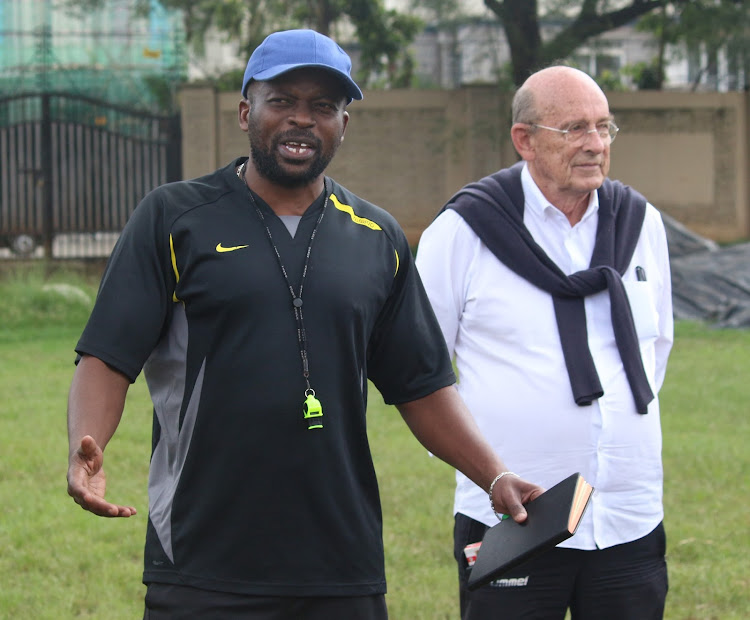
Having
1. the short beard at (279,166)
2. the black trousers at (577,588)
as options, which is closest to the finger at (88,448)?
the short beard at (279,166)

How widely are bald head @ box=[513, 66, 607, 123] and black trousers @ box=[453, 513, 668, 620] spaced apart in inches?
52.6

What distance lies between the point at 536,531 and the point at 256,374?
74 centimetres

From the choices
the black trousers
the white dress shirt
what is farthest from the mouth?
the black trousers

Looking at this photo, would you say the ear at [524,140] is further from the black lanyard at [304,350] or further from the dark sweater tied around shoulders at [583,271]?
the black lanyard at [304,350]

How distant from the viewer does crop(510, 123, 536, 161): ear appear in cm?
381

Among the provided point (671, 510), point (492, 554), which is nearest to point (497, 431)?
point (492, 554)

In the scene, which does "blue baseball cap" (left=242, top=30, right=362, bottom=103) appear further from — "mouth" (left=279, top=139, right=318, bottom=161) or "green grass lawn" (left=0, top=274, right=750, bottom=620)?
"green grass lawn" (left=0, top=274, right=750, bottom=620)

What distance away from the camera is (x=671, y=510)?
6828 mm

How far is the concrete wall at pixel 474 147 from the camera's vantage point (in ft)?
70.5

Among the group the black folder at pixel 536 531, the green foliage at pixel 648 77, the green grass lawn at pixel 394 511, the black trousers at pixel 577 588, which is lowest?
the green grass lawn at pixel 394 511

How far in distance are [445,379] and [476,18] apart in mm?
19341

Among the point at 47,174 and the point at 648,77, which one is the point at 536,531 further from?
the point at 648,77

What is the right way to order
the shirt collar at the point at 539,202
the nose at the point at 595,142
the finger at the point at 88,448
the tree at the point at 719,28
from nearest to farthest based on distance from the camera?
the finger at the point at 88,448, the nose at the point at 595,142, the shirt collar at the point at 539,202, the tree at the point at 719,28

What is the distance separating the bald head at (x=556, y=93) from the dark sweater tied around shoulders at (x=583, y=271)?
24 cm
